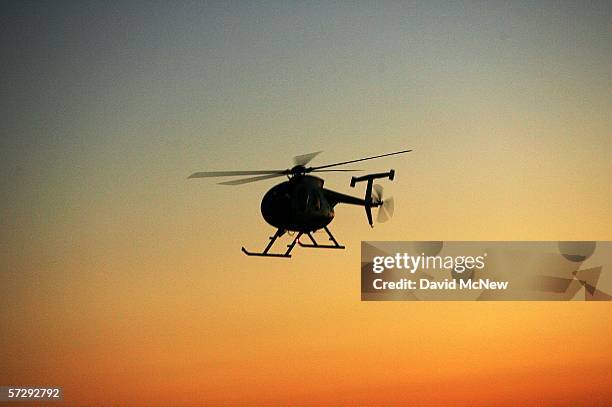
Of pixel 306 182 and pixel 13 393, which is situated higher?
pixel 306 182

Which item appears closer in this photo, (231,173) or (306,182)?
(231,173)

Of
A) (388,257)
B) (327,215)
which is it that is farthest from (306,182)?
(388,257)

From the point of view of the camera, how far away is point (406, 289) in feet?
121

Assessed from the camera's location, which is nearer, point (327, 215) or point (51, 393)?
point (51, 393)

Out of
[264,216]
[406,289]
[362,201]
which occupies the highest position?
[362,201]

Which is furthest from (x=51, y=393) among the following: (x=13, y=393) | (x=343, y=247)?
(x=343, y=247)

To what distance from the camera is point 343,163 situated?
3534 cm

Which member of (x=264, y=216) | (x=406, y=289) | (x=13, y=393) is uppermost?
(x=264, y=216)

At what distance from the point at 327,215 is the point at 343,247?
5.07 ft

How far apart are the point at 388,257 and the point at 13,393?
15.4 m

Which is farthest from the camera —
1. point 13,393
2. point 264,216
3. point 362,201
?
point 362,201

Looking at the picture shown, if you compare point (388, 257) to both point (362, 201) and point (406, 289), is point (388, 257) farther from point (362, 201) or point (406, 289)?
point (362, 201)

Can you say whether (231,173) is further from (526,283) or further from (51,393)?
(526,283)

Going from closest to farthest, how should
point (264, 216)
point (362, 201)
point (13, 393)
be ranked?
1. point (13, 393)
2. point (264, 216)
3. point (362, 201)
